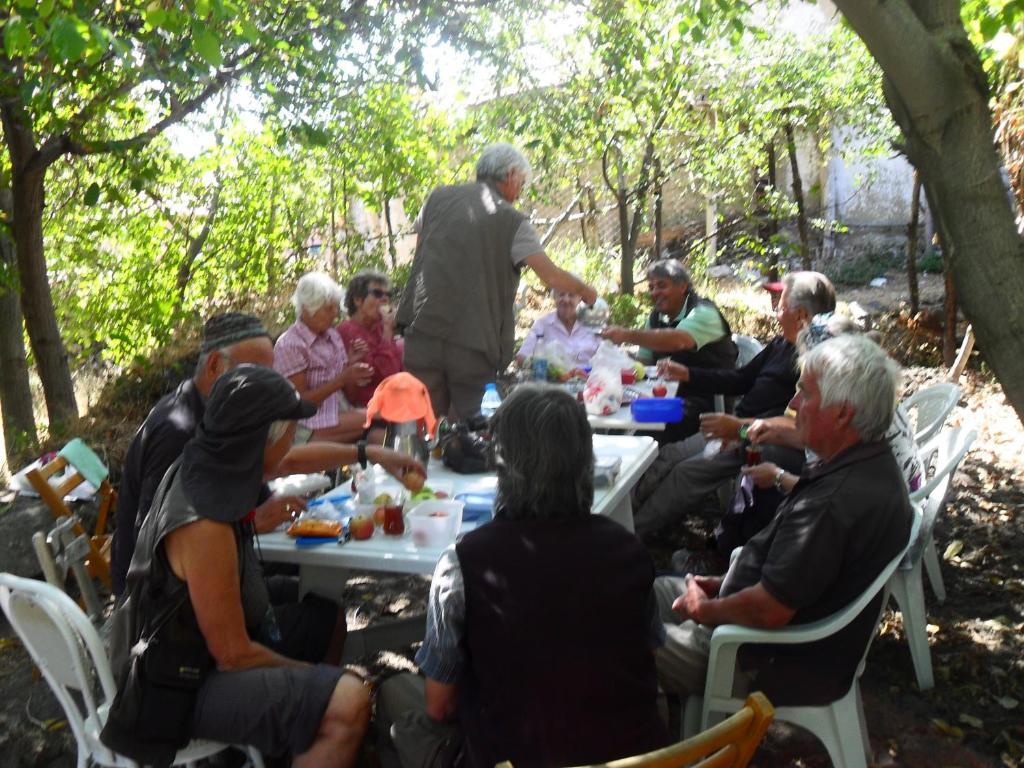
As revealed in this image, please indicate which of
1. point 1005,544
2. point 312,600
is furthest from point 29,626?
point 1005,544

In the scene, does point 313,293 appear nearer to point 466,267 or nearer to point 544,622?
point 466,267

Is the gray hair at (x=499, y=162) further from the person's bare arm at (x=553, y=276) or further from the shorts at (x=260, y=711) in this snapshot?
the shorts at (x=260, y=711)

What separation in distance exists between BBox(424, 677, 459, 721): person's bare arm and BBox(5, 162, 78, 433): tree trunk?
14.6ft

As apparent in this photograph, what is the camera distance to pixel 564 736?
173 cm

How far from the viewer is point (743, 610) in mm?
2219

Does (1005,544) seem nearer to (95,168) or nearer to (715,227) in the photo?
(715,227)

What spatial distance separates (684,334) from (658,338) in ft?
0.48

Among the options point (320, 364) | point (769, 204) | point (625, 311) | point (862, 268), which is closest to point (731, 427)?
point (320, 364)

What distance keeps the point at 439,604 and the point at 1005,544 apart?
11.1 ft

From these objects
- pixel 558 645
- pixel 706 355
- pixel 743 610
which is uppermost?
pixel 706 355

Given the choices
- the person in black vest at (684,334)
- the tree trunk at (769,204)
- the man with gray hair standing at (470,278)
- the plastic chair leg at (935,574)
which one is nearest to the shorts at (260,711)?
the man with gray hair standing at (470,278)

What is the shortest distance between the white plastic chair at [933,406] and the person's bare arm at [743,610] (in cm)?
178

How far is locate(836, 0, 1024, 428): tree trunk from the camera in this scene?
76.1 inches


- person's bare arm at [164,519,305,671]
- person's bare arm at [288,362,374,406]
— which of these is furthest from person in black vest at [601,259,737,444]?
person's bare arm at [164,519,305,671]
